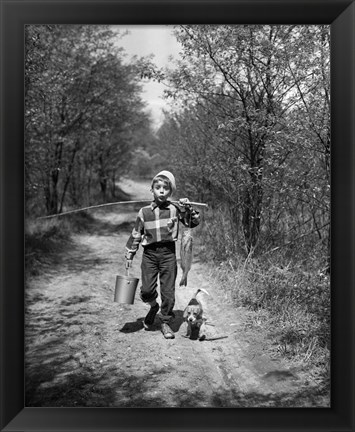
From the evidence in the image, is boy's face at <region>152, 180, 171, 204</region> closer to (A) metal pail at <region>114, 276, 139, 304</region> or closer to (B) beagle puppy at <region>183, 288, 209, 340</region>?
(A) metal pail at <region>114, 276, 139, 304</region>

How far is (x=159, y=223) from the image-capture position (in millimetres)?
→ 3201

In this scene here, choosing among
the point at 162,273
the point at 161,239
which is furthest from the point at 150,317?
the point at 161,239

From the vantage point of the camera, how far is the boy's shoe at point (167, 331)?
325 cm

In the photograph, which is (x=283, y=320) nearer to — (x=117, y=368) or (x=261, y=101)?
(x=117, y=368)

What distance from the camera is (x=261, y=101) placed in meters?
3.85

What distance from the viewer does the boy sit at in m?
3.15

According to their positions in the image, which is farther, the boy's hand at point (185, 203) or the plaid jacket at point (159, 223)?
the plaid jacket at point (159, 223)

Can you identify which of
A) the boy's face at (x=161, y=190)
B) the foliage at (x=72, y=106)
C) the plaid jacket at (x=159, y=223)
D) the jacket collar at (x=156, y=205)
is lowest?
the plaid jacket at (x=159, y=223)

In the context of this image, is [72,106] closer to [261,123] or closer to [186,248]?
[261,123]
